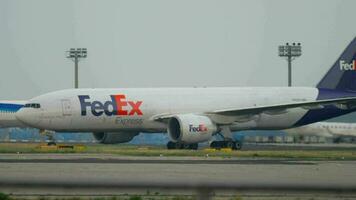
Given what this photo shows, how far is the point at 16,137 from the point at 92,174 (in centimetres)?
7198

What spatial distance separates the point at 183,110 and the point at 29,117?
9420mm

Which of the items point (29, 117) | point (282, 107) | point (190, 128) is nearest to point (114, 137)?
point (29, 117)

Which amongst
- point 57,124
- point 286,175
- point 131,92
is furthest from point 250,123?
point 286,175

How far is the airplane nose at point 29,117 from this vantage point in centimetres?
5310

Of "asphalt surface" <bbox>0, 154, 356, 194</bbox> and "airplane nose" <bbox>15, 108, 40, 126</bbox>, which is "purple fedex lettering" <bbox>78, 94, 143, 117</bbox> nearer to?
"airplane nose" <bbox>15, 108, 40, 126</bbox>

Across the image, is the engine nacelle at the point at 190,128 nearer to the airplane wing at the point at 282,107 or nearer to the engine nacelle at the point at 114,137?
the airplane wing at the point at 282,107

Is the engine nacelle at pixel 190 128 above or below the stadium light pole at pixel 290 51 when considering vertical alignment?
below

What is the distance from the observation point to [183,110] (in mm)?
54344

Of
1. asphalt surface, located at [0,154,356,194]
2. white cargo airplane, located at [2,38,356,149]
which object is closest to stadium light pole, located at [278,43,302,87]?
white cargo airplane, located at [2,38,356,149]

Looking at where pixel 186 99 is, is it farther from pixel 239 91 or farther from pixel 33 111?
pixel 33 111

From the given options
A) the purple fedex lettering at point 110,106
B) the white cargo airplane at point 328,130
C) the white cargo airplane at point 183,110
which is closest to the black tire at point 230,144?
the white cargo airplane at point 183,110

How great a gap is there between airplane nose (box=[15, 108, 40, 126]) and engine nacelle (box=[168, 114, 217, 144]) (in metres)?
8.11

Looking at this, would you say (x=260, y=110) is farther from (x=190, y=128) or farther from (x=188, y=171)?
(x=188, y=171)

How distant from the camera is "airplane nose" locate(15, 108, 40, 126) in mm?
53100
